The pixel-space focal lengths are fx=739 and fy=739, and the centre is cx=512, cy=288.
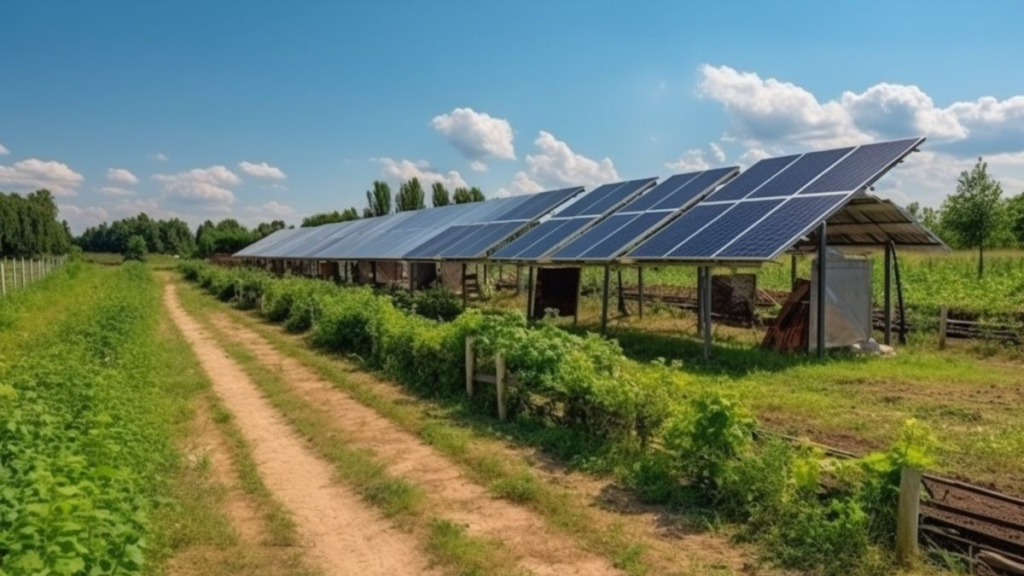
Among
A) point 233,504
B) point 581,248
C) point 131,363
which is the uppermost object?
point 581,248

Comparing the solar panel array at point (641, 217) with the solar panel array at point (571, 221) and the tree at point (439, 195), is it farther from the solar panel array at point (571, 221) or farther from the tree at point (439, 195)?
the tree at point (439, 195)

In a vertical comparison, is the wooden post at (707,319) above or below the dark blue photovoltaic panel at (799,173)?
below

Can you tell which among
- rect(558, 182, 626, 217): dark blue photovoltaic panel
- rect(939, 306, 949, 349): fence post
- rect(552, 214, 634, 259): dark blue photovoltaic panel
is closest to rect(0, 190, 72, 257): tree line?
rect(558, 182, 626, 217): dark blue photovoltaic panel

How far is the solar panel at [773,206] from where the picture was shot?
1295 cm

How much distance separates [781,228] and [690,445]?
25.2 ft

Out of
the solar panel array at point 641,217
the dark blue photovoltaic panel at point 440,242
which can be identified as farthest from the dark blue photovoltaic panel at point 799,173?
the dark blue photovoltaic panel at point 440,242

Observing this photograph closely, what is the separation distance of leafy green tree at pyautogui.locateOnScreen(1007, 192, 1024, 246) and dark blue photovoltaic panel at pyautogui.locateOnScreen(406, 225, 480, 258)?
93.6ft

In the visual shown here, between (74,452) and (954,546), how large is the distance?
6.41m

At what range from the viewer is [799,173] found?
15688 millimetres

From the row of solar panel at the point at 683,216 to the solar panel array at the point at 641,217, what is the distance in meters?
0.04

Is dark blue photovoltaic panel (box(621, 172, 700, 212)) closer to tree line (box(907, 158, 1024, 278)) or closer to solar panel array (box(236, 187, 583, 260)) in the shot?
solar panel array (box(236, 187, 583, 260))

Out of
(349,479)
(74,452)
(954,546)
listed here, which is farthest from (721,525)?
(74,452)

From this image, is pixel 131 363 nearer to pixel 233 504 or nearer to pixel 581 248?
pixel 233 504

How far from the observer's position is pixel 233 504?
6.87m
